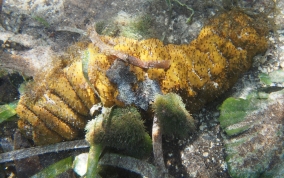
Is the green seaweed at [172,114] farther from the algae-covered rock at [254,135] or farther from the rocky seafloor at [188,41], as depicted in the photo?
the algae-covered rock at [254,135]

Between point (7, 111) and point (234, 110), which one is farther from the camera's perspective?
point (7, 111)

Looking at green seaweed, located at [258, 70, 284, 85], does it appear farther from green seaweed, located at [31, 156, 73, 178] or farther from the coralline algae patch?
green seaweed, located at [31, 156, 73, 178]

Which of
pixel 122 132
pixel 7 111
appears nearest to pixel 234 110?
pixel 122 132


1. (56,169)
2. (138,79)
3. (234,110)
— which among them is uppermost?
(138,79)

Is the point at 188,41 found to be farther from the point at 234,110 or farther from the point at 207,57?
the point at 234,110

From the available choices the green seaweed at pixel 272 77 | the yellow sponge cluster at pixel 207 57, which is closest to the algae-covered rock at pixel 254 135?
the green seaweed at pixel 272 77

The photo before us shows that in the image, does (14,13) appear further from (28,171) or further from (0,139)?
(28,171)

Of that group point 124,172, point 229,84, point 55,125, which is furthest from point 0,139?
point 229,84
